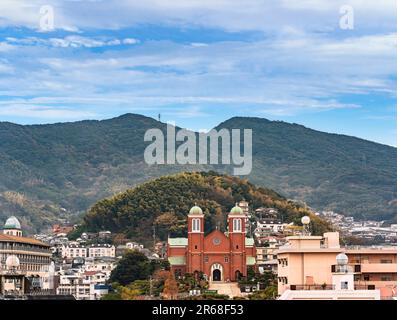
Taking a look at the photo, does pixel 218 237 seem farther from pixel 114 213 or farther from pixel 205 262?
pixel 114 213


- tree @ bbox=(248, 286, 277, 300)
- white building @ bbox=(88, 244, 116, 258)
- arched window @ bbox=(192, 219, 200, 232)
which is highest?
white building @ bbox=(88, 244, 116, 258)

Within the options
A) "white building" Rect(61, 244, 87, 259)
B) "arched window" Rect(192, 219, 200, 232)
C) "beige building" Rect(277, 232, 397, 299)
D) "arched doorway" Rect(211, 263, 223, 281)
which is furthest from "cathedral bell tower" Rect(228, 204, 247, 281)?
"beige building" Rect(277, 232, 397, 299)

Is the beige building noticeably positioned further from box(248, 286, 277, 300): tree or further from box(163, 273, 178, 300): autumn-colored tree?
box(163, 273, 178, 300): autumn-colored tree

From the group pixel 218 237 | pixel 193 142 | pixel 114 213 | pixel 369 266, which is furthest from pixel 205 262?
pixel 193 142

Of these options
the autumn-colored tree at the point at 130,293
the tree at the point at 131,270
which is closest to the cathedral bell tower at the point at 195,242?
the tree at the point at 131,270
